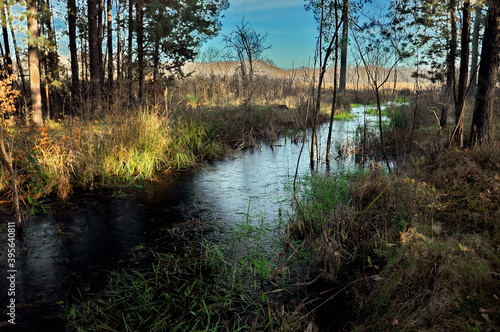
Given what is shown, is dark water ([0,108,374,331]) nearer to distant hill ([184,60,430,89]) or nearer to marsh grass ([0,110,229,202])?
marsh grass ([0,110,229,202])

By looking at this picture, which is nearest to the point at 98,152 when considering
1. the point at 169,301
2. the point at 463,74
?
the point at 169,301

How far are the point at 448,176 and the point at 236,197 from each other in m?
3.32

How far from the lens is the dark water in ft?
11.2

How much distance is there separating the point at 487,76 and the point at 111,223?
687cm

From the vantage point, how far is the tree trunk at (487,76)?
6570 mm

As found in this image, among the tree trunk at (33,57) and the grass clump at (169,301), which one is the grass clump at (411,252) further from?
the tree trunk at (33,57)

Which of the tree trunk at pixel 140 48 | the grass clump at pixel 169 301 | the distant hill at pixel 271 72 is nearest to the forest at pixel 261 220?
the grass clump at pixel 169 301

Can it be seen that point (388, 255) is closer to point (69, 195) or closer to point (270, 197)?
point (270, 197)

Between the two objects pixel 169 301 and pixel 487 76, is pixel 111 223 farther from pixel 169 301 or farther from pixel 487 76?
pixel 487 76

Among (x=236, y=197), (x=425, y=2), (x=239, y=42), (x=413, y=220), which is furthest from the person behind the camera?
(x=239, y=42)

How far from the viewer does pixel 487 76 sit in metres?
6.83

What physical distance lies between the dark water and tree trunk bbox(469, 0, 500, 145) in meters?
2.53

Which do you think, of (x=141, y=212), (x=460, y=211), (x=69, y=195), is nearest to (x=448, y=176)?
(x=460, y=211)

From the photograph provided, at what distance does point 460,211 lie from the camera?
4.50 meters
